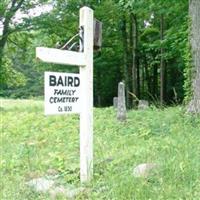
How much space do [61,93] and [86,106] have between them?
0.45 m

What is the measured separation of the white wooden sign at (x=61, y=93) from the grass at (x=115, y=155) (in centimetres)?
86

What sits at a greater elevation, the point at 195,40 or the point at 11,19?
the point at 11,19

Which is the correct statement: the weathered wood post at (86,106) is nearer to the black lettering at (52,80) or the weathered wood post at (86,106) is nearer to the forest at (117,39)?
the black lettering at (52,80)

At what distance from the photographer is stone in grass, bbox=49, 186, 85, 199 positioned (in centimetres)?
466

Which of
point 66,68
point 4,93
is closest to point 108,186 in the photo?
point 66,68

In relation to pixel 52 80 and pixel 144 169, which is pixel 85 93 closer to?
pixel 52 80

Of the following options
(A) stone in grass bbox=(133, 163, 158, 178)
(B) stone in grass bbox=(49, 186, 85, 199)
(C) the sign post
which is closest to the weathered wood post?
(C) the sign post

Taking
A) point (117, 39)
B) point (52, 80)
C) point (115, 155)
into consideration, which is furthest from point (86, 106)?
point (117, 39)

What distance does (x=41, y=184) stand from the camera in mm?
5043

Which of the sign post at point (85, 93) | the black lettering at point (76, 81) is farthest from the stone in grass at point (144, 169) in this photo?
the black lettering at point (76, 81)

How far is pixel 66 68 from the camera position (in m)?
27.8

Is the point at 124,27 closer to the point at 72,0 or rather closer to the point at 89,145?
the point at 72,0

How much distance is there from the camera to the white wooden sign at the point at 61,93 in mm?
4699

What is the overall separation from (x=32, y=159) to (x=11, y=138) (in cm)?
247
